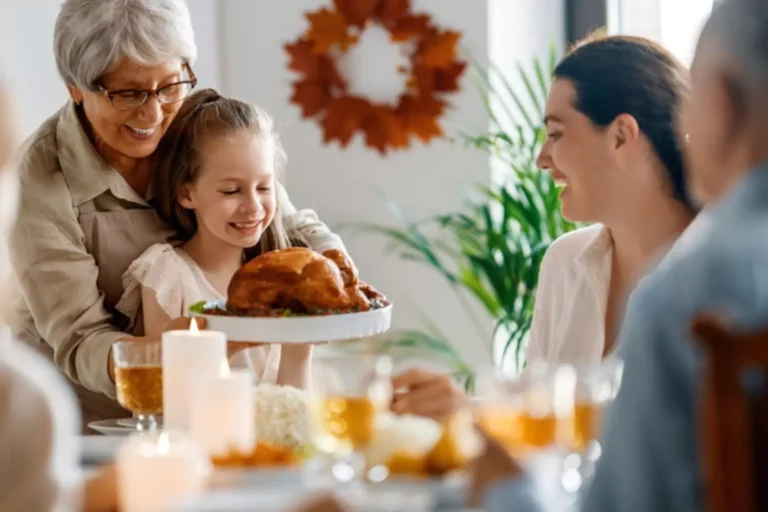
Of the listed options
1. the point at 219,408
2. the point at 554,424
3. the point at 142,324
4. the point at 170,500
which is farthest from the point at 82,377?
the point at 554,424

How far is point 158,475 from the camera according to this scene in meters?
1.49

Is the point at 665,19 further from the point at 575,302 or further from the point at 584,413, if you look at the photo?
the point at 584,413

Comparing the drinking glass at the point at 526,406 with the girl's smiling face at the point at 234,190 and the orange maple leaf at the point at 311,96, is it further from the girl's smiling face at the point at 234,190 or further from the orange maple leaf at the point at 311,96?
the orange maple leaf at the point at 311,96

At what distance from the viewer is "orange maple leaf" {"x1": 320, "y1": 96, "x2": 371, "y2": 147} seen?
438 centimetres

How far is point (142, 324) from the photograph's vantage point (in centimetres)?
260

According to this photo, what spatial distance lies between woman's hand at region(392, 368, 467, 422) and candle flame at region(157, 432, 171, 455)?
57cm

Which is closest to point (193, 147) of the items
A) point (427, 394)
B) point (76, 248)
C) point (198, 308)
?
point (76, 248)

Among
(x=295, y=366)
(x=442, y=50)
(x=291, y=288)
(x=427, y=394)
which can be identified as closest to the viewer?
(x=427, y=394)

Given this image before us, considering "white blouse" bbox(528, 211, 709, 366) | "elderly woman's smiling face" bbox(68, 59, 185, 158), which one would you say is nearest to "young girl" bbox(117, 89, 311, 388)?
"elderly woman's smiling face" bbox(68, 59, 185, 158)

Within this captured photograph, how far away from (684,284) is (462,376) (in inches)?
119

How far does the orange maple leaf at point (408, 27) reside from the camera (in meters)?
4.28

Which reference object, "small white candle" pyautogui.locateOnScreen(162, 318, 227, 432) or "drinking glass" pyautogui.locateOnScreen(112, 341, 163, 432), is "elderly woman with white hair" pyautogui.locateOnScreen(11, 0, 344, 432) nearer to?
"drinking glass" pyautogui.locateOnScreen(112, 341, 163, 432)

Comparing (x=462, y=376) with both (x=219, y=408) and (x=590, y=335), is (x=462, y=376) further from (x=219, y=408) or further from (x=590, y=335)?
(x=219, y=408)

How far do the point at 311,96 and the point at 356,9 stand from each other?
1.11ft
